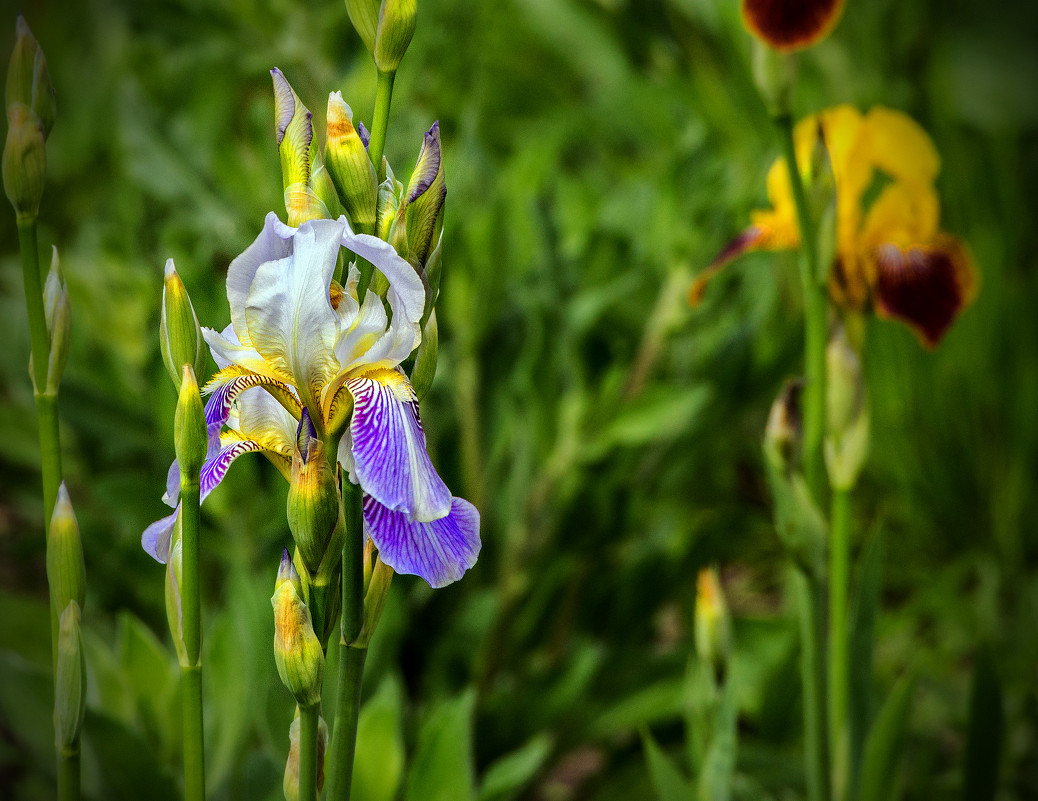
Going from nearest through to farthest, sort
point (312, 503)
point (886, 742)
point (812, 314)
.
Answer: point (312, 503) → point (812, 314) → point (886, 742)

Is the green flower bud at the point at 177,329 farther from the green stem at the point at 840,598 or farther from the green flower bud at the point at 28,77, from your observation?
the green stem at the point at 840,598

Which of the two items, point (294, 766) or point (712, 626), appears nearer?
point (294, 766)

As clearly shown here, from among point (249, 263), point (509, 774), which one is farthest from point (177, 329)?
point (509, 774)

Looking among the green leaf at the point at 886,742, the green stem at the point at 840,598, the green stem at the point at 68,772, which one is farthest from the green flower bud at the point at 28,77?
the green leaf at the point at 886,742

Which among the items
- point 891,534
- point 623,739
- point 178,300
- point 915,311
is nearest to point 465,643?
point 623,739

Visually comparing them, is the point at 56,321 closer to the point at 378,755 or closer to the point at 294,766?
the point at 294,766

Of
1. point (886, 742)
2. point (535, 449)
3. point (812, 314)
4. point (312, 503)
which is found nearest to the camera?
point (312, 503)
